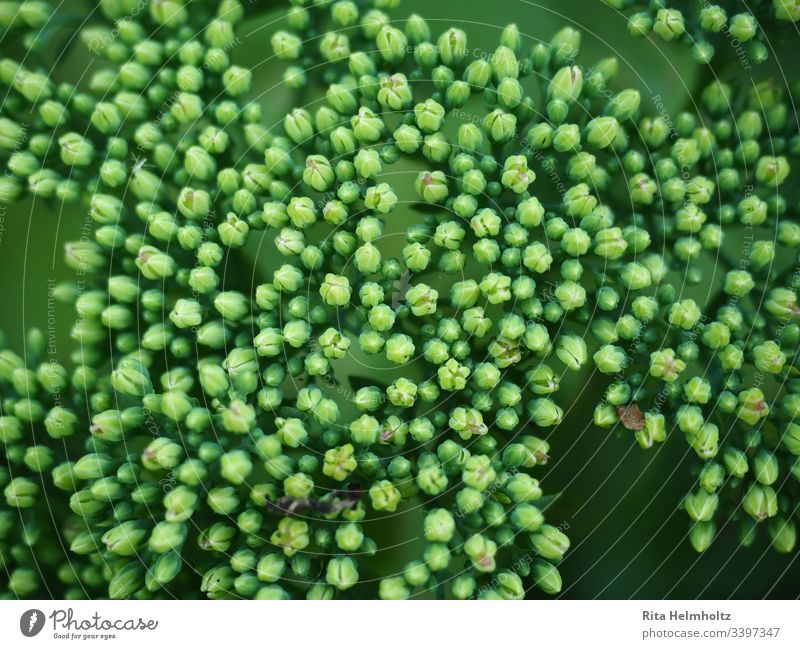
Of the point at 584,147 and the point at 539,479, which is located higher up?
the point at 584,147

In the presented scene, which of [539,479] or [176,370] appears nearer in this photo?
[176,370]

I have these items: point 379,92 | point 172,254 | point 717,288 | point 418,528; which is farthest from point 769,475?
point 172,254

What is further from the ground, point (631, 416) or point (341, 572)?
point (631, 416)

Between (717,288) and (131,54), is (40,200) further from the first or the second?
(717,288)

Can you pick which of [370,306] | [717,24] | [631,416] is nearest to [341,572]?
[370,306]
